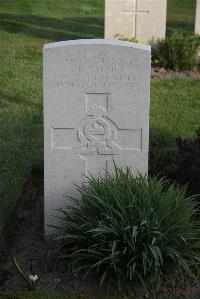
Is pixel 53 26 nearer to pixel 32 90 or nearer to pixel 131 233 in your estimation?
pixel 32 90

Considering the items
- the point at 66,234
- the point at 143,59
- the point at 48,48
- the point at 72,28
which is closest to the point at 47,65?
the point at 48,48

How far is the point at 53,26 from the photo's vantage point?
49.4ft

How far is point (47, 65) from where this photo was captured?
5055mm

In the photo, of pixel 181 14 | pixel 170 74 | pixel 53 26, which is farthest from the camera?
pixel 181 14

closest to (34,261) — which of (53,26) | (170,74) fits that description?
(170,74)

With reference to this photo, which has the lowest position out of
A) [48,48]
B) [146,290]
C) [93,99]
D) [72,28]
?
[146,290]

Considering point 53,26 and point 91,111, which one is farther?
point 53,26

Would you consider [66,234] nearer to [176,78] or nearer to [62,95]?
[62,95]

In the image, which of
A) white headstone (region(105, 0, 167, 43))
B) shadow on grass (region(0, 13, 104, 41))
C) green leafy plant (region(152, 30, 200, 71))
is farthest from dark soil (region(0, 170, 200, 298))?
shadow on grass (region(0, 13, 104, 41))

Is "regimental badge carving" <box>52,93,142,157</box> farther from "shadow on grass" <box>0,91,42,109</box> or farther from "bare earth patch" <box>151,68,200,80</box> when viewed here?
"bare earth patch" <box>151,68,200,80</box>

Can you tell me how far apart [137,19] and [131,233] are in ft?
25.2

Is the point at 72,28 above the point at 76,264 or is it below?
above

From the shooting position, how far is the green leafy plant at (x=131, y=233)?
464cm

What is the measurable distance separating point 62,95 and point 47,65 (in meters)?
0.25
